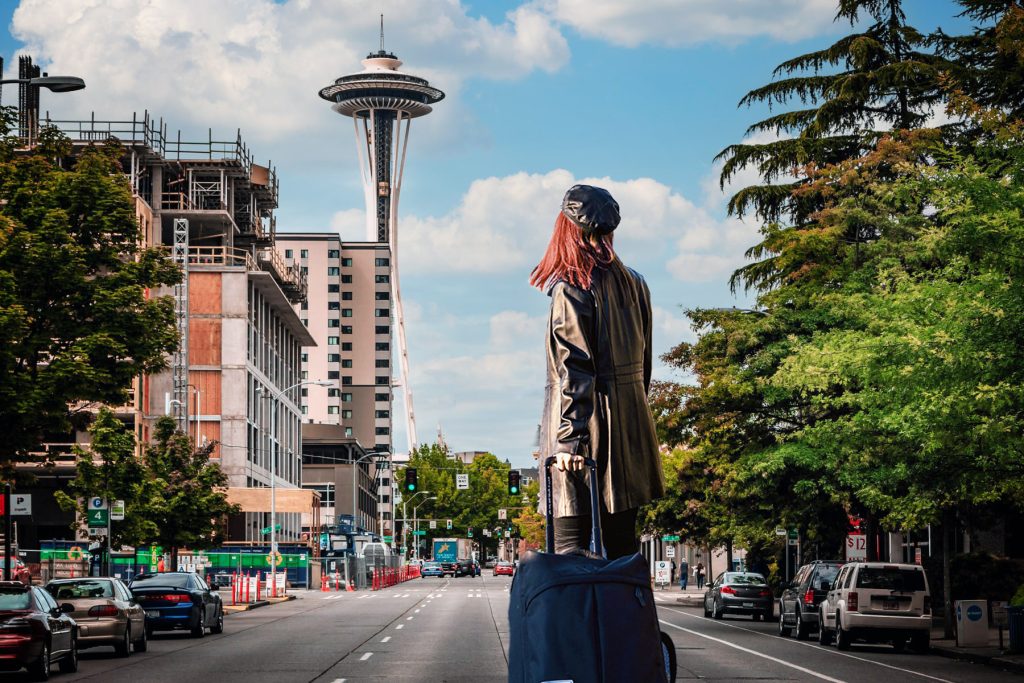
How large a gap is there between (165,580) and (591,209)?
26574mm

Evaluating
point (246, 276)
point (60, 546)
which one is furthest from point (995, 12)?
point (246, 276)

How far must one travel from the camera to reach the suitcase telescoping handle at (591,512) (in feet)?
22.2

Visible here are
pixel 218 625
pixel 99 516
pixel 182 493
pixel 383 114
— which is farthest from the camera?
pixel 383 114

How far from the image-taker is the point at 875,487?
104ft

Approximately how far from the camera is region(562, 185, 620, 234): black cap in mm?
7789

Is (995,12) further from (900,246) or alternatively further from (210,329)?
(210,329)

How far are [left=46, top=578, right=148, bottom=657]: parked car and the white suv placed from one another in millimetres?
13349

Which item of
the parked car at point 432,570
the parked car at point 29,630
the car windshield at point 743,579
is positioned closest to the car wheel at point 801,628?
the car windshield at point 743,579

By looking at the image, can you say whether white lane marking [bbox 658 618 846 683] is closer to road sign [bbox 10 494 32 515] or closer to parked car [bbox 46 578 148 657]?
parked car [bbox 46 578 148 657]

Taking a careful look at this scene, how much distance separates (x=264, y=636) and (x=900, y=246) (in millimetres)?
16967

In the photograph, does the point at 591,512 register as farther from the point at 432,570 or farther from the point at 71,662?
the point at 432,570

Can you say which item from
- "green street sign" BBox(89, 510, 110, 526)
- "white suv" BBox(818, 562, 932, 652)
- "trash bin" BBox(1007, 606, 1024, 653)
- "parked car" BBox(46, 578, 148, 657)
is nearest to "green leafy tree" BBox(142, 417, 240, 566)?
"green street sign" BBox(89, 510, 110, 526)

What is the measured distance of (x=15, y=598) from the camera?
66.4 ft

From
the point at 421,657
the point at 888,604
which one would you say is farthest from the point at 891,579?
the point at 421,657
